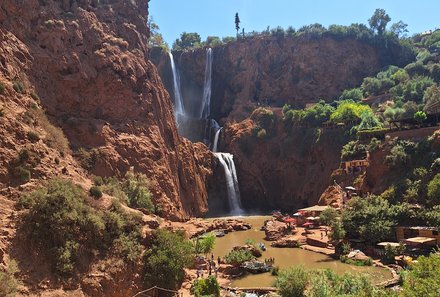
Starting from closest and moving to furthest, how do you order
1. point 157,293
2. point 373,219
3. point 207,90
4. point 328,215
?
point 157,293, point 373,219, point 328,215, point 207,90

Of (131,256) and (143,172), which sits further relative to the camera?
(143,172)

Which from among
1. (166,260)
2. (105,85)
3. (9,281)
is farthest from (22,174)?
(105,85)

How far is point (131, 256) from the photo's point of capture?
24156 mm

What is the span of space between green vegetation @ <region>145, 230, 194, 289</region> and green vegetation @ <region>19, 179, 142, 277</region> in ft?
3.52

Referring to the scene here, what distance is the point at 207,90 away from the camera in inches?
3305

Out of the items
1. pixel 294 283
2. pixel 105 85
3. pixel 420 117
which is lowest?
pixel 294 283

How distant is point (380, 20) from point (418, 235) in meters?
68.6

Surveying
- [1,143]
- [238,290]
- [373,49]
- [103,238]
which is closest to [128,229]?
[103,238]

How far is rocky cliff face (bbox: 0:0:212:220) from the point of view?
3775cm

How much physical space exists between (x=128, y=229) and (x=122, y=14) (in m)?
35.0

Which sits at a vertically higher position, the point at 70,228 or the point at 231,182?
the point at 231,182

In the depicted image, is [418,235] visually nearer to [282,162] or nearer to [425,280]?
[425,280]

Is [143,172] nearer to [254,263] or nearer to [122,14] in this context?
[254,263]

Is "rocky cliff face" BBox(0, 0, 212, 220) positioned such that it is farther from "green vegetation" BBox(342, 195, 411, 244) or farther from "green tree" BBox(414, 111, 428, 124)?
"green tree" BBox(414, 111, 428, 124)
